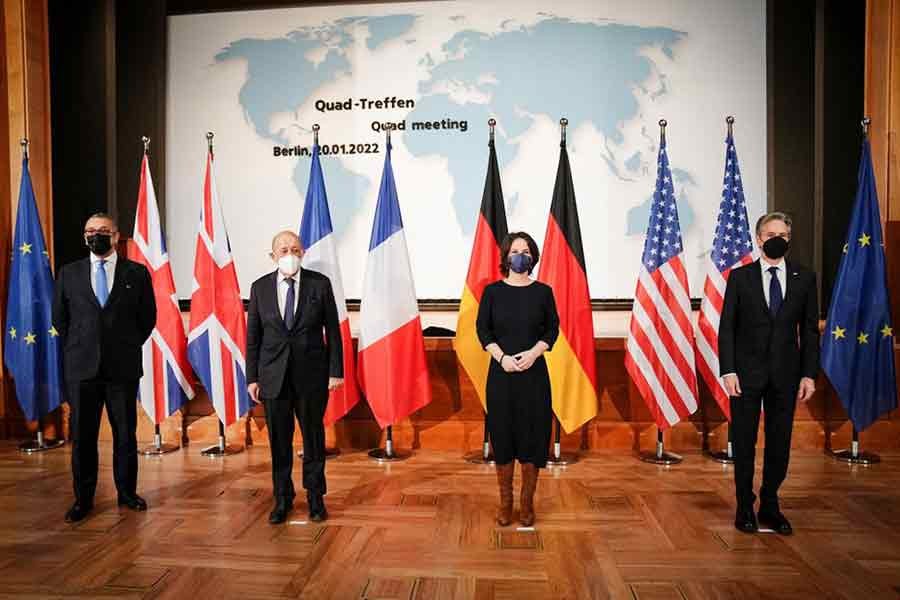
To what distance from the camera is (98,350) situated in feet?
10.5

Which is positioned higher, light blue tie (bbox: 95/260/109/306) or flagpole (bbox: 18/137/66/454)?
light blue tie (bbox: 95/260/109/306)

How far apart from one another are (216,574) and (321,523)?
0.67m

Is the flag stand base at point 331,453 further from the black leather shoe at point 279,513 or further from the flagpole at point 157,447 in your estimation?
the black leather shoe at point 279,513

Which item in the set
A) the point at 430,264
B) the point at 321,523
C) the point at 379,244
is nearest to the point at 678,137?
the point at 430,264

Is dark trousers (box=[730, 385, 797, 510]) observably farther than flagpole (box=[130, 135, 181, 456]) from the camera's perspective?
No

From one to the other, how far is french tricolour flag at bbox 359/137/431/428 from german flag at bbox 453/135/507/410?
361mm

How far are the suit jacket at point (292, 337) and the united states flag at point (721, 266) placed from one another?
8.55 ft

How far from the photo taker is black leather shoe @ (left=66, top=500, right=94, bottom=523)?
318 cm

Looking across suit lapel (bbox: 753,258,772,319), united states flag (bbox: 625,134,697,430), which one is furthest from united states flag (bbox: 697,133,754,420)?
suit lapel (bbox: 753,258,772,319)

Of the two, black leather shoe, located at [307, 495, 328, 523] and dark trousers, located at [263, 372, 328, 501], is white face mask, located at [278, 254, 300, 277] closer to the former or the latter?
dark trousers, located at [263, 372, 328, 501]

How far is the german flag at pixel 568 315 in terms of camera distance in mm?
4277

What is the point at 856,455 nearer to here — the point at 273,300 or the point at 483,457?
the point at 483,457

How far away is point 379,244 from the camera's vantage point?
175 inches

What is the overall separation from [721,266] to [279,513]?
10.7 feet
